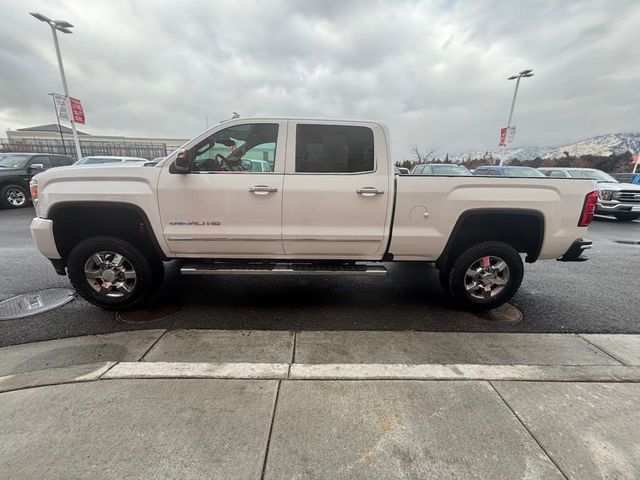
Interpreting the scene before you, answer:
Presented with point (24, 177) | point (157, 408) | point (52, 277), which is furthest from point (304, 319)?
point (24, 177)

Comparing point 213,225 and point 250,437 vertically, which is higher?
point 213,225

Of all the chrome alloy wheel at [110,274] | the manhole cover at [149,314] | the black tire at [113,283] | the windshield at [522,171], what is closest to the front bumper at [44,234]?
the black tire at [113,283]

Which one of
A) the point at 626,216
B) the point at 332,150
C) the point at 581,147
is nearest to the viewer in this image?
the point at 332,150

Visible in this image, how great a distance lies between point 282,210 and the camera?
3.36 m

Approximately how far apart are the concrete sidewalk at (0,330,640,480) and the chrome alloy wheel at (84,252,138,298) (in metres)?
0.60

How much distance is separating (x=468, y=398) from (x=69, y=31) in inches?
856

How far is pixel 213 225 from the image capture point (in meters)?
3.39

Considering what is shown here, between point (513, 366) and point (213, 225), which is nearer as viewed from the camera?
point (513, 366)

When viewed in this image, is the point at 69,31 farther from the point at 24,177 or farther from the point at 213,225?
the point at 213,225

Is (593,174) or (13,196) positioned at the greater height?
(593,174)

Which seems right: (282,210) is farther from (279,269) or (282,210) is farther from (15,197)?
(15,197)

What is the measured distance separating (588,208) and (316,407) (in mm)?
3498

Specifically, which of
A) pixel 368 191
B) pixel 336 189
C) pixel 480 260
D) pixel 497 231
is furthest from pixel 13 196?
pixel 497 231

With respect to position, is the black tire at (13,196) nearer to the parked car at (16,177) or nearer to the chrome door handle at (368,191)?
the parked car at (16,177)
